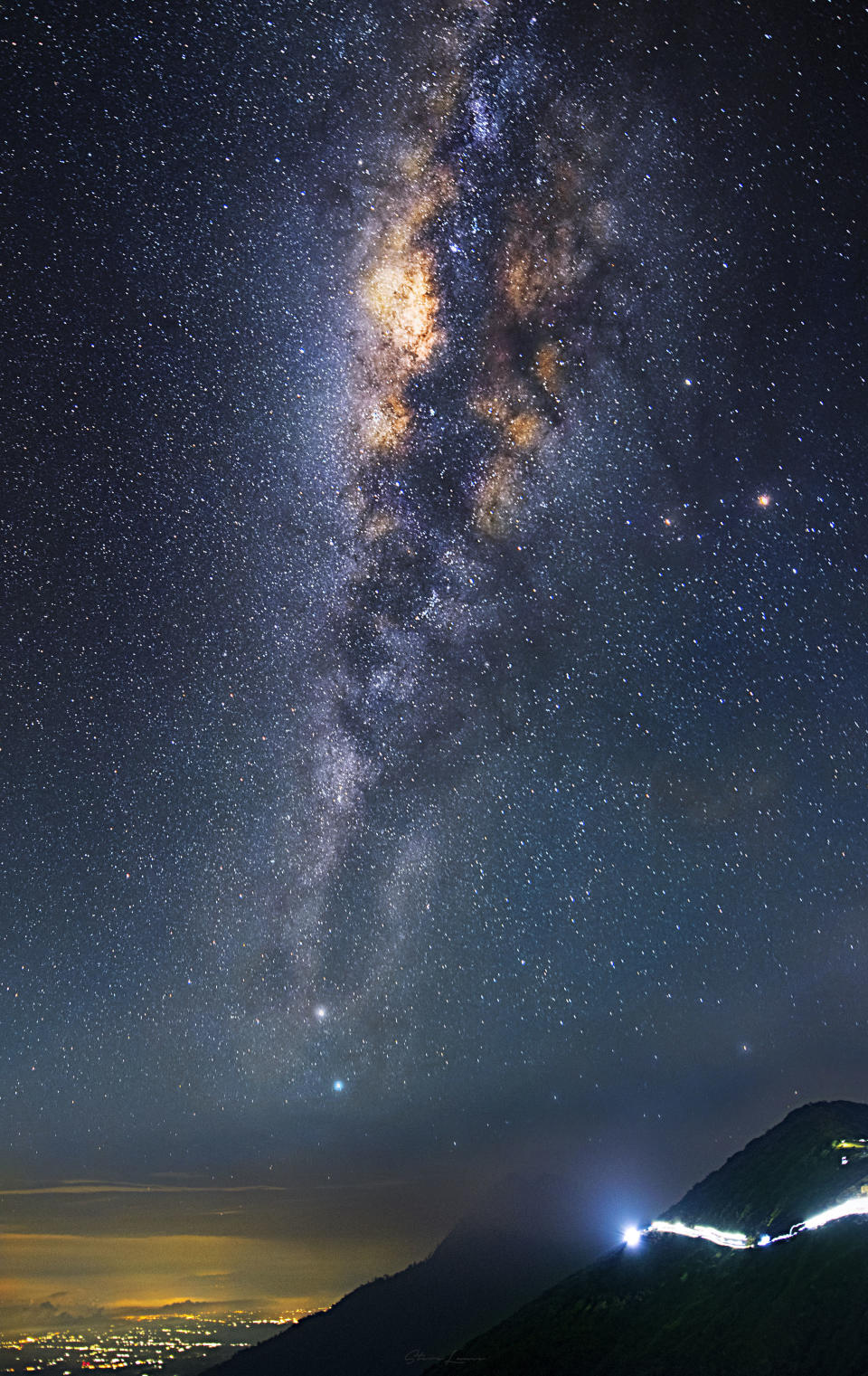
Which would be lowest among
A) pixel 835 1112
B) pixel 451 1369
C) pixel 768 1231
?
pixel 451 1369

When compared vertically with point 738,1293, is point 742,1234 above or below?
above

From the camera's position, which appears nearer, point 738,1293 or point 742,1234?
point 738,1293

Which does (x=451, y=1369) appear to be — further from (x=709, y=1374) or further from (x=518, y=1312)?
(x=709, y=1374)

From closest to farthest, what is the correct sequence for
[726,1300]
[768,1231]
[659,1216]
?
1. [726,1300]
2. [768,1231]
3. [659,1216]

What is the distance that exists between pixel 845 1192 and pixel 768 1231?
14956 millimetres

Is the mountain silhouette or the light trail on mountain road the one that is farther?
the light trail on mountain road

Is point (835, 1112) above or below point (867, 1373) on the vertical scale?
above

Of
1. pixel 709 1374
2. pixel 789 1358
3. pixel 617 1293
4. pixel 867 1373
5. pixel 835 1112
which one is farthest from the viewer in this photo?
pixel 835 1112

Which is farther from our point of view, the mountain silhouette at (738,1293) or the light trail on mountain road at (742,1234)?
the light trail on mountain road at (742,1234)

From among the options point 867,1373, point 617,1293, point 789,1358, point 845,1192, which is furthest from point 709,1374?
point 617,1293

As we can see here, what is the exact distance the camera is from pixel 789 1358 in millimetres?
75562

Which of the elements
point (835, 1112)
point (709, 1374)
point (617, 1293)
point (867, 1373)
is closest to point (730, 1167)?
point (835, 1112)

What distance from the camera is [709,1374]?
3206 inches

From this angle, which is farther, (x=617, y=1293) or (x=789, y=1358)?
(x=617, y=1293)
